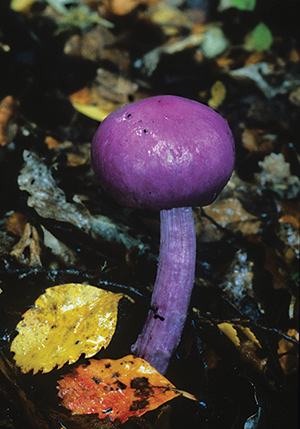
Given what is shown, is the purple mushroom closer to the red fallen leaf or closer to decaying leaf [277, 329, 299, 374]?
the red fallen leaf

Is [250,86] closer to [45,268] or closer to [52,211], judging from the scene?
[52,211]

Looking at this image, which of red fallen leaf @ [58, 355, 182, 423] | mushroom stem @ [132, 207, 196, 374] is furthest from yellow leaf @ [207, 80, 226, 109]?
red fallen leaf @ [58, 355, 182, 423]

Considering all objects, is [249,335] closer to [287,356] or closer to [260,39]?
[287,356]

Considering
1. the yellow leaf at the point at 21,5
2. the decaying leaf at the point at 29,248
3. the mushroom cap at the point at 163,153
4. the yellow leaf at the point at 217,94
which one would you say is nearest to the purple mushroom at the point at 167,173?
the mushroom cap at the point at 163,153

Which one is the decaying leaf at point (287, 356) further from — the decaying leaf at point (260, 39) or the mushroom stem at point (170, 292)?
the decaying leaf at point (260, 39)

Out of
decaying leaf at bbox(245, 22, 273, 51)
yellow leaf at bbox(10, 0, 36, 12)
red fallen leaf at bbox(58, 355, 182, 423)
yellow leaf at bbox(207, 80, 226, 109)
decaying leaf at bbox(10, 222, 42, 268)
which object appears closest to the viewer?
red fallen leaf at bbox(58, 355, 182, 423)

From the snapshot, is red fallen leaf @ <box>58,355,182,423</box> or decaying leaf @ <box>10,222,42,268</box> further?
decaying leaf @ <box>10,222,42,268</box>
